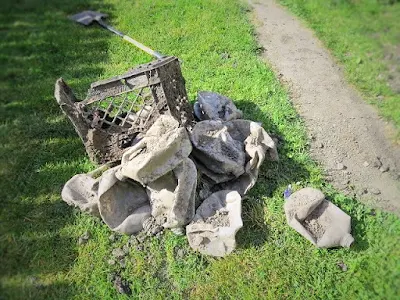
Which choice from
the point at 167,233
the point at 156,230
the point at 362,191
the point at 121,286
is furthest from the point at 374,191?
the point at 121,286

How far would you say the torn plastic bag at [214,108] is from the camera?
4252mm

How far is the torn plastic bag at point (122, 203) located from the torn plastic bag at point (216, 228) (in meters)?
0.57

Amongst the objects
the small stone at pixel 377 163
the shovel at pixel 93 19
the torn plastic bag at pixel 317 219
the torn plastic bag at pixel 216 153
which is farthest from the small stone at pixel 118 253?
the shovel at pixel 93 19

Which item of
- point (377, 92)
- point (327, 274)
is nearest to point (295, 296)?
point (327, 274)

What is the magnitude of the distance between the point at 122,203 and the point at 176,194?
679 mm

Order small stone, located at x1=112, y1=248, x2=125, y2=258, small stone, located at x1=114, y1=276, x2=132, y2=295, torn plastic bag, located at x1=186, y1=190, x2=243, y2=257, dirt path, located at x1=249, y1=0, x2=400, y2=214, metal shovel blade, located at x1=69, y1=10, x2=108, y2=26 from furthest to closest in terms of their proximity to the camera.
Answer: metal shovel blade, located at x1=69, y1=10, x2=108, y2=26, dirt path, located at x1=249, y1=0, x2=400, y2=214, small stone, located at x1=112, y1=248, x2=125, y2=258, torn plastic bag, located at x1=186, y1=190, x2=243, y2=257, small stone, located at x1=114, y1=276, x2=132, y2=295

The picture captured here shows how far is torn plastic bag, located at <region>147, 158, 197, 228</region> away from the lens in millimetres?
3242

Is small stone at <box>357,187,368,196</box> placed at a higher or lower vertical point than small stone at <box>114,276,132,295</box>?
higher

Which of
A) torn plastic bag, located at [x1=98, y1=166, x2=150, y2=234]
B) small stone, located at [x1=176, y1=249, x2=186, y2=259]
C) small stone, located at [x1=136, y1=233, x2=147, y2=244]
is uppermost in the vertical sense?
torn plastic bag, located at [x1=98, y1=166, x2=150, y2=234]

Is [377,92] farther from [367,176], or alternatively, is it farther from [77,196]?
[77,196]

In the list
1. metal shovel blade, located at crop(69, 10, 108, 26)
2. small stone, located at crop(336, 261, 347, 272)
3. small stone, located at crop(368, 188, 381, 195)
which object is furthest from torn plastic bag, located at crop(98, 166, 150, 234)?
metal shovel blade, located at crop(69, 10, 108, 26)

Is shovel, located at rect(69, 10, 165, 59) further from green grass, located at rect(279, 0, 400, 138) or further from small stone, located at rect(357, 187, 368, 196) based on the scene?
small stone, located at rect(357, 187, 368, 196)

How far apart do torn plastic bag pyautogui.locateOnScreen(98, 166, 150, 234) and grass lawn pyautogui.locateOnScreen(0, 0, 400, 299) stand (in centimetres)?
21

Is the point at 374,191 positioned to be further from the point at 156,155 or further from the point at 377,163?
the point at 156,155
